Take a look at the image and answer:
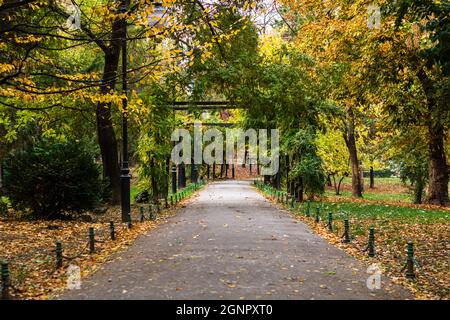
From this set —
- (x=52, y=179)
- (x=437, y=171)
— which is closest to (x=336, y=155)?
(x=437, y=171)

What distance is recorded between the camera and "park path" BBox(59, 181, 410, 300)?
802cm

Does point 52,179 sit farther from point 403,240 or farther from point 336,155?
point 336,155

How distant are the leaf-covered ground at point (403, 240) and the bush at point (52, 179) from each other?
8472 mm

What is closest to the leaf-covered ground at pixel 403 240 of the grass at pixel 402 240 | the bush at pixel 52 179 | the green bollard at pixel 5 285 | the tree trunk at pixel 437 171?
the grass at pixel 402 240

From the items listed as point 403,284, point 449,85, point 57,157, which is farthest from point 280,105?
point 403,284

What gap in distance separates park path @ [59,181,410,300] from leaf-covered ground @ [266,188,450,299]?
58 centimetres

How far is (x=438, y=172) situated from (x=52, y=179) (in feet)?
65.6

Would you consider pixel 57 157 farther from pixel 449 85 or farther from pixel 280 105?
pixel 449 85

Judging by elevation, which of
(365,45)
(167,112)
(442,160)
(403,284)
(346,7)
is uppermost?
(346,7)

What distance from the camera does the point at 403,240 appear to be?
14391mm

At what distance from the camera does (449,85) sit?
16812mm

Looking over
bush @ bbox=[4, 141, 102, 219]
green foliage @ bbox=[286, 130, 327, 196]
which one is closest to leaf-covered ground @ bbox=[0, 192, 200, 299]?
bush @ bbox=[4, 141, 102, 219]

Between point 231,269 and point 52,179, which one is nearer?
point 231,269

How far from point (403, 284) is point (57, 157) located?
13054mm
